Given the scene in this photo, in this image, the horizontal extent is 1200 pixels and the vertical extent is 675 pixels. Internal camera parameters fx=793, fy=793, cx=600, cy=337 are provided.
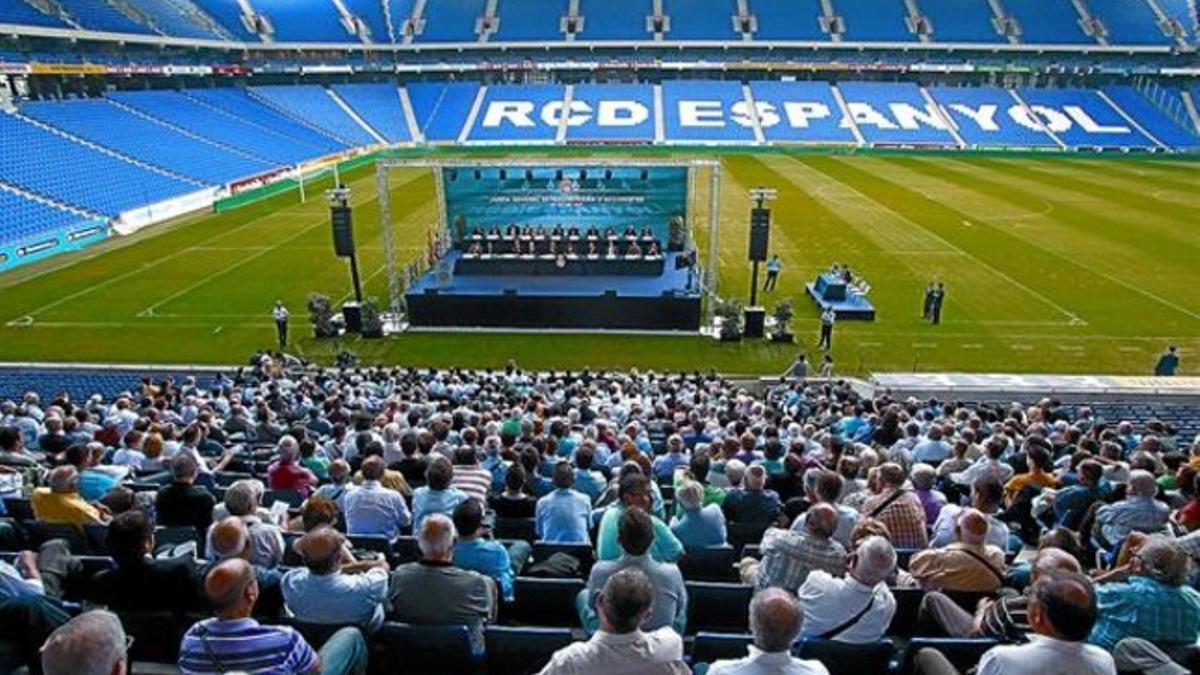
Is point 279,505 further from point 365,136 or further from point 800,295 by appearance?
point 365,136

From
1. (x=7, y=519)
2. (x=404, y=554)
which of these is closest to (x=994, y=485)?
(x=404, y=554)

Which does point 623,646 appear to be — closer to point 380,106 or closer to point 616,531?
point 616,531

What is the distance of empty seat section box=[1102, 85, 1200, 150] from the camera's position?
62906 millimetres

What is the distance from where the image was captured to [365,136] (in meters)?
64.9

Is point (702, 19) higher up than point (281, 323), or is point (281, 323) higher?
point (702, 19)

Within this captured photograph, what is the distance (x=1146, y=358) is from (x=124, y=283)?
3027 cm

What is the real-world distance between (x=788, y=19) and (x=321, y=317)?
216 feet

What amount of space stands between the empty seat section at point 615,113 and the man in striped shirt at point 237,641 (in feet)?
202

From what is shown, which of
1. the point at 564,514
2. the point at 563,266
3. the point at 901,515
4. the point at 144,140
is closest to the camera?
the point at 901,515

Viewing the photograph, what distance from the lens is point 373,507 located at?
698cm

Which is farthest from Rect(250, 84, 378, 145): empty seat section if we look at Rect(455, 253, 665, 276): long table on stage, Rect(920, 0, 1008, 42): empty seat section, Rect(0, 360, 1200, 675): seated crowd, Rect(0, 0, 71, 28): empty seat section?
Rect(0, 360, 1200, 675): seated crowd

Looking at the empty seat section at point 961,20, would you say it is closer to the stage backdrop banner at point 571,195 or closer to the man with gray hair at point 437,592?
the stage backdrop banner at point 571,195

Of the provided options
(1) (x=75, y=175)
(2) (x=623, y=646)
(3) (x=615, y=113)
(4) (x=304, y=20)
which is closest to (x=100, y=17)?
(1) (x=75, y=175)

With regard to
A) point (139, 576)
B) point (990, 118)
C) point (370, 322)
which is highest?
point (990, 118)
